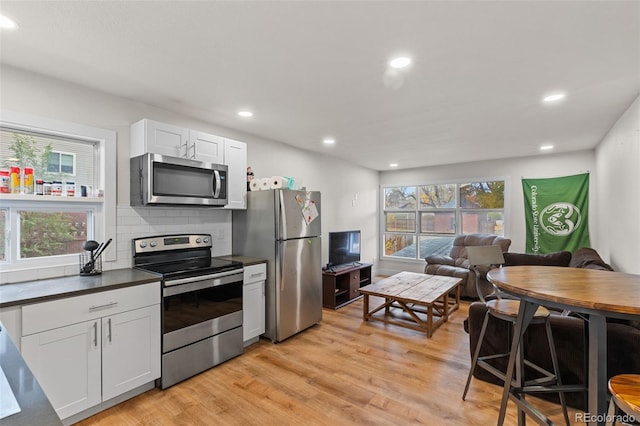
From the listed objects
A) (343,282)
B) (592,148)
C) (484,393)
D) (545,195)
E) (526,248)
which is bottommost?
(484,393)

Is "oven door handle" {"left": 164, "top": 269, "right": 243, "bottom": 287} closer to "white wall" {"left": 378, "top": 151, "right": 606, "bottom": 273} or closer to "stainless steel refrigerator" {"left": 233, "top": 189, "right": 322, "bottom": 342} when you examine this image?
"stainless steel refrigerator" {"left": 233, "top": 189, "right": 322, "bottom": 342}

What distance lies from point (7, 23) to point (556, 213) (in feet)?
21.3

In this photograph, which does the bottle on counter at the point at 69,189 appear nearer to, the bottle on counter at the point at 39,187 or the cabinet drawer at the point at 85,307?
the bottle on counter at the point at 39,187

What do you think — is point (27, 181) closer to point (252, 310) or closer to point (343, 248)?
point (252, 310)

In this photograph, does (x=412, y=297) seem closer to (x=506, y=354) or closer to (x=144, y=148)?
(x=506, y=354)

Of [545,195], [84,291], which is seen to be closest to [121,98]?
[84,291]

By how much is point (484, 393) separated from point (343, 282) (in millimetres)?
2650

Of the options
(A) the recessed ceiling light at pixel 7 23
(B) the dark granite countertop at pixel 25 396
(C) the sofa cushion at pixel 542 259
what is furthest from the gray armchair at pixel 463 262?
(A) the recessed ceiling light at pixel 7 23

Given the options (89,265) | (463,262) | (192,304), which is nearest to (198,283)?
(192,304)

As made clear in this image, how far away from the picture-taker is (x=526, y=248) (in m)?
5.11

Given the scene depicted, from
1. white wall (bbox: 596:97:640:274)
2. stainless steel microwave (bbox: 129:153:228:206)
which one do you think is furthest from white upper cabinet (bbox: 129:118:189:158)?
white wall (bbox: 596:97:640:274)

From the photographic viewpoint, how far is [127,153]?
2.73 m

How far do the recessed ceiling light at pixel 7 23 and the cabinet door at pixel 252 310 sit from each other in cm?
245

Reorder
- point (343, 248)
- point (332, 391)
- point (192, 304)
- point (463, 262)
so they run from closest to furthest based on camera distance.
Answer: point (332, 391), point (192, 304), point (343, 248), point (463, 262)
